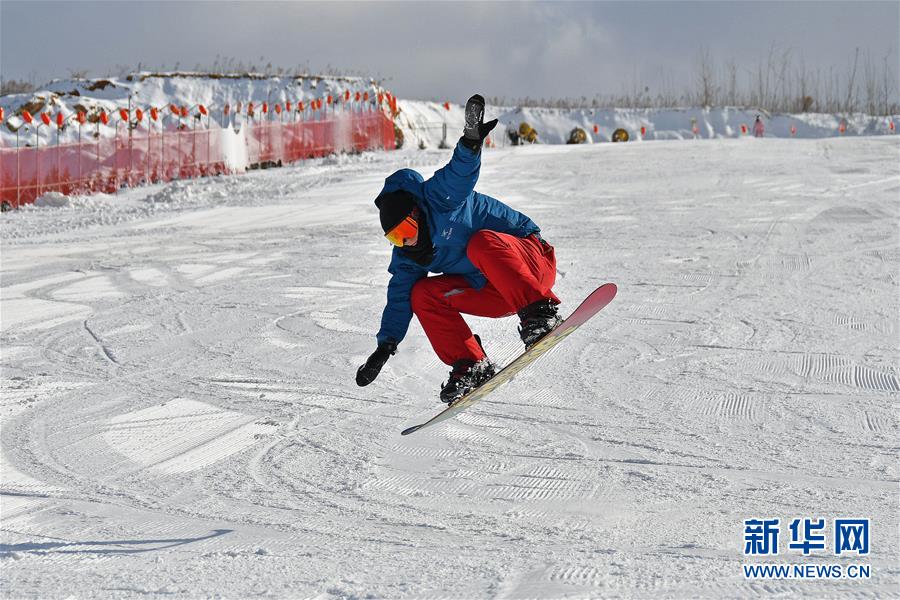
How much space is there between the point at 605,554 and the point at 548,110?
1897 inches

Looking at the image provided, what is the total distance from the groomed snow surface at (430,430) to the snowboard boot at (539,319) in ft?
2.35

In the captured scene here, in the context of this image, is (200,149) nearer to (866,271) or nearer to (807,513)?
(866,271)

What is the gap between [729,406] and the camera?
6.19 metres

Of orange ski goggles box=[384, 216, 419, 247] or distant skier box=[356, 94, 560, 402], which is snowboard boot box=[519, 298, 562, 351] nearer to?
distant skier box=[356, 94, 560, 402]

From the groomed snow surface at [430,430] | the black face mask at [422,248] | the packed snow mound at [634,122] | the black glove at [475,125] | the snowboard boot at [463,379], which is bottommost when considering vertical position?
the groomed snow surface at [430,430]

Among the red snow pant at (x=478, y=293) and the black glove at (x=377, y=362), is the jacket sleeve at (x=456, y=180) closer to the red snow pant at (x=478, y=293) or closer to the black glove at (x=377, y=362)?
the red snow pant at (x=478, y=293)

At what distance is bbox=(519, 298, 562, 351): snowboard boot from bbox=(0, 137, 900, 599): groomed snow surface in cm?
72

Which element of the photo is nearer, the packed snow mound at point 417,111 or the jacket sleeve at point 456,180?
the jacket sleeve at point 456,180

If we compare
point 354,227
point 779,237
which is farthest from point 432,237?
point 354,227

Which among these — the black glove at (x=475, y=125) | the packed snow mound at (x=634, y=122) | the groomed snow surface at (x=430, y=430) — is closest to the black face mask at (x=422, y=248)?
the black glove at (x=475, y=125)

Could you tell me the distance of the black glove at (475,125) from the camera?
4.48m

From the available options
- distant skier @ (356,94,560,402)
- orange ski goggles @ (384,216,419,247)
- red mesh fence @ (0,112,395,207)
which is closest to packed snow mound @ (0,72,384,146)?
red mesh fence @ (0,112,395,207)

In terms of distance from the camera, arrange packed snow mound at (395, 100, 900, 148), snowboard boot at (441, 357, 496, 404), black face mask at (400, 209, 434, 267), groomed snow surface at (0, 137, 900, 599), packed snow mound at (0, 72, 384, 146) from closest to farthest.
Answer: groomed snow surface at (0, 137, 900, 599), black face mask at (400, 209, 434, 267), snowboard boot at (441, 357, 496, 404), packed snow mound at (0, 72, 384, 146), packed snow mound at (395, 100, 900, 148)

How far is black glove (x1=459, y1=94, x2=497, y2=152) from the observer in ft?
14.7
